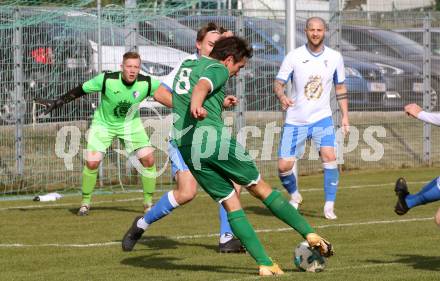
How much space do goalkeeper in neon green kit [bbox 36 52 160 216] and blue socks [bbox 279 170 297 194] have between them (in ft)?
5.51

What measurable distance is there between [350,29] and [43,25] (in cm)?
555

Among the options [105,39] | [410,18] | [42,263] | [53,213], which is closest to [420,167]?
[410,18]

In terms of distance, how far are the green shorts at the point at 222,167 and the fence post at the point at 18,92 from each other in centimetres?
838

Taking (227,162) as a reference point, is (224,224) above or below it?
below

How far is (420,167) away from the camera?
19.5 m

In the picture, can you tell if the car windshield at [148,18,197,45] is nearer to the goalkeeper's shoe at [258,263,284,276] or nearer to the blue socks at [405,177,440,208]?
the blue socks at [405,177,440,208]

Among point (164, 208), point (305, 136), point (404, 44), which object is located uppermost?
point (404, 44)

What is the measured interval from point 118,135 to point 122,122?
17cm

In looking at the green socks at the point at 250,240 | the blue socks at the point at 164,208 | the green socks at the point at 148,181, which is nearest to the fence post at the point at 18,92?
the green socks at the point at 148,181

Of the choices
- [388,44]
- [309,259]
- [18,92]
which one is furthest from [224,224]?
[388,44]

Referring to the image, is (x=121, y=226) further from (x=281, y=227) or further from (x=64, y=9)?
(x=64, y=9)

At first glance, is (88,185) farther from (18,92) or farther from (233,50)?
(233,50)

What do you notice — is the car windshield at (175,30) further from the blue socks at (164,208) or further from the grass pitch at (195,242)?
the blue socks at (164,208)

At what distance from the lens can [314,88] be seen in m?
12.9
